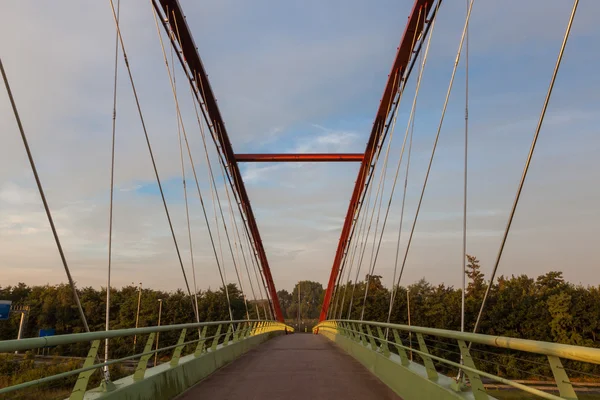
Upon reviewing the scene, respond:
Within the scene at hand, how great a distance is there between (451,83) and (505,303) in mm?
59396

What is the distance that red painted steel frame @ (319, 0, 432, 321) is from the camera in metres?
16.0

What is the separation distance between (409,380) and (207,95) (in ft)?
58.0

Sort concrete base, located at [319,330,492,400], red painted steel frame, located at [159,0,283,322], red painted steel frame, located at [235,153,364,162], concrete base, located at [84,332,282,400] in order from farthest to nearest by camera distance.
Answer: red painted steel frame, located at [235,153,364,162] → red painted steel frame, located at [159,0,283,322] → concrete base, located at [319,330,492,400] → concrete base, located at [84,332,282,400]

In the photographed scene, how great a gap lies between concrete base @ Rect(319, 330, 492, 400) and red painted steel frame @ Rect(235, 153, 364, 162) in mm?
22420

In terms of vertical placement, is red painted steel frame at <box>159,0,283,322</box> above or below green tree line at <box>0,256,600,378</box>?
above

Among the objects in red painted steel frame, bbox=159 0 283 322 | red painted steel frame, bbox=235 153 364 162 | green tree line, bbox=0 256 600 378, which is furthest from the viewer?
green tree line, bbox=0 256 600 378

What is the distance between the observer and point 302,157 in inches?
1262

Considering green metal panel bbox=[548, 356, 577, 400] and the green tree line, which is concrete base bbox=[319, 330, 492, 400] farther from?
the green tree line

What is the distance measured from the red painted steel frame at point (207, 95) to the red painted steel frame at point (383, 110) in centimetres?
754

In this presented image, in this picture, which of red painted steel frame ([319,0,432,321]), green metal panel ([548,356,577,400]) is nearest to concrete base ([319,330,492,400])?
green metal panel ([548,356,577,400])

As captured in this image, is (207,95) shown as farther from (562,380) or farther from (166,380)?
(562,380)

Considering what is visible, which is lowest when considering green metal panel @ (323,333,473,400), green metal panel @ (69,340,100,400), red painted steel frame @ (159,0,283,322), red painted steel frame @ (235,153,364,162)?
green metal panel @ (323,333,473,400)

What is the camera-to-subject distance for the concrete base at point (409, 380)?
5118 mm

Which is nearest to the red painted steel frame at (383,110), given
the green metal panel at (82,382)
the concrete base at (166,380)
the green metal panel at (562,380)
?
the concrete base at (166,380)
